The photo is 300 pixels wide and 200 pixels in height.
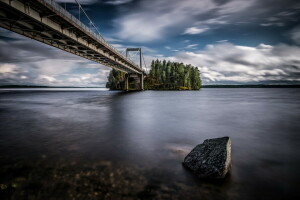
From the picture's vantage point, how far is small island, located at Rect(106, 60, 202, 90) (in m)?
115

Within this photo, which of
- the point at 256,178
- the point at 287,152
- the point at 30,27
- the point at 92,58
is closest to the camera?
the point at 256,178

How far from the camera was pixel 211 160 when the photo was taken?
468 cm

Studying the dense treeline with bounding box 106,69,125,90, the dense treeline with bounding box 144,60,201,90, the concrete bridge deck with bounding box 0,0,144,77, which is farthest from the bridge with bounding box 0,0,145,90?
the dense treeline with bounding box 106,69,125,90

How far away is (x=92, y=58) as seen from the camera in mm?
47094

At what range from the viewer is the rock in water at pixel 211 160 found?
4430mm

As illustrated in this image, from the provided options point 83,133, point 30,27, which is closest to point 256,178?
point 83,133

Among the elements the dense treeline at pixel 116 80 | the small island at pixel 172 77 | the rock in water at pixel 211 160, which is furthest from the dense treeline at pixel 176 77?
the rock in water at pixel 211 160

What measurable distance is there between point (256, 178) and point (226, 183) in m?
0.99

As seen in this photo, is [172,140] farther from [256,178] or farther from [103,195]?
[103,195]

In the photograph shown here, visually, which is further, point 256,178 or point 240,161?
point 240,161

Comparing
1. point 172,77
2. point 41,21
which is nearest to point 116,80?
point 172,77

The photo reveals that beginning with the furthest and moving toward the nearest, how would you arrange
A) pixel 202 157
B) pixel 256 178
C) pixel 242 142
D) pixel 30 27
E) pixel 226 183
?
pixel 30 27, pixel 242 142, pixel 202 157, pixel 256 178, pixel 226 183

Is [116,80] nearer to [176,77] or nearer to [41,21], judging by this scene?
[176,77]

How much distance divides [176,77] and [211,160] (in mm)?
114009
